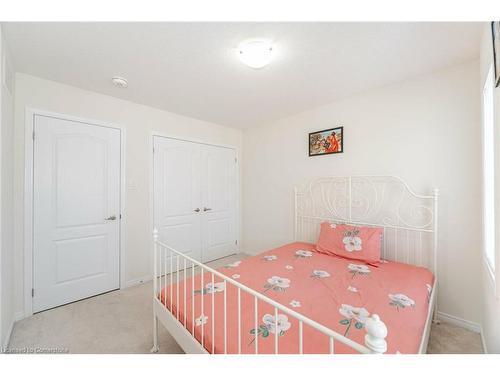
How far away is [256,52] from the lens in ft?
5.28

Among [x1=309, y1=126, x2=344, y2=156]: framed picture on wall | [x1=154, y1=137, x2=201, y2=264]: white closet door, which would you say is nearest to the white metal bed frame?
[x1=309, y1=126, x2=344, y2=156]: framed picture on wall

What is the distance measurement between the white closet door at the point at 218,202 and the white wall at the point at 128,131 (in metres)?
0.43

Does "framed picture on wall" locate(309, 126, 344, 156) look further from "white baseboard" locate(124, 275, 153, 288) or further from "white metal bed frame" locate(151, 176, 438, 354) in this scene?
"white baseboard" locate(124, 275, 153, 288)

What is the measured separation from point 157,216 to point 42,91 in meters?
1.71

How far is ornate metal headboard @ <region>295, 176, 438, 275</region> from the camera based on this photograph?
211 centimetres

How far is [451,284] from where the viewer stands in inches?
78.2

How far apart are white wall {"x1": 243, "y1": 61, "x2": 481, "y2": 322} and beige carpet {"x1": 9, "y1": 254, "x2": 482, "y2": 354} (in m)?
0.39

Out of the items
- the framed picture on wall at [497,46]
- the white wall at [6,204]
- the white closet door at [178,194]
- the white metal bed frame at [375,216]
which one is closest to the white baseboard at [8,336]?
the white wall at [6,204]

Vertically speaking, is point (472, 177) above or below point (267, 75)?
below
